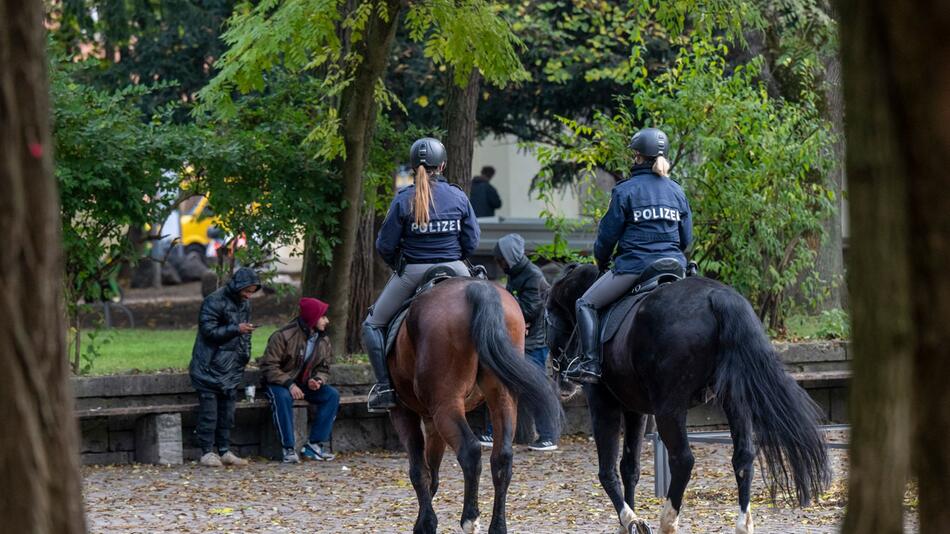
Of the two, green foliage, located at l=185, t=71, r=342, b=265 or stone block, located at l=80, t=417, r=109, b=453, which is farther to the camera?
green foliage, located at l=185, t=71, r=342, b=265

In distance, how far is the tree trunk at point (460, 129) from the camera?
58.3 ft

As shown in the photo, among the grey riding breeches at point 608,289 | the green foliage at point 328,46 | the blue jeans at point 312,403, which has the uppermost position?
the green foliage at point 328,46

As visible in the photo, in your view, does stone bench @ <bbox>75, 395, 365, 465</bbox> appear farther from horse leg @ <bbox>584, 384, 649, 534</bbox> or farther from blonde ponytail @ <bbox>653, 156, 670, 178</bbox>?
blonde ponytail @ <bbox>653, 156, 670, 178</bbox>

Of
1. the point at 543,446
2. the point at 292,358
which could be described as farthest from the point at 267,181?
the point at 543,446

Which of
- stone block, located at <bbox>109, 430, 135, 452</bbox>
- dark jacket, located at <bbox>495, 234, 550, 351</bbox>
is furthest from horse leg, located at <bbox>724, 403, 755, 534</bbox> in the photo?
stone block, located at <bbox>109, 430, 135, 452</bbox>

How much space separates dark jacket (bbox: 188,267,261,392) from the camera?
1463 centimetres

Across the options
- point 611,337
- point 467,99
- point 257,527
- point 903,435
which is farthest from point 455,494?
point 903,435

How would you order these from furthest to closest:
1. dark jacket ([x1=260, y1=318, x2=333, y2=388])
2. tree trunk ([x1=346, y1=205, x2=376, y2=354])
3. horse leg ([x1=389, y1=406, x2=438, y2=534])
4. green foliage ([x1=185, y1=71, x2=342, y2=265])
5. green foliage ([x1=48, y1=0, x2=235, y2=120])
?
green foliage ([x1=48, y1=0, x2=235, y2=120]) < tree trunk ([x1=346, y1=205, x2=376, y2=354]) < green foliage ([x1=185, y1=71, x2=342, y2=265]) < dark jacket ([x1=260, y1=318, x2=333, y2=388]) < horse leg ([x1=389, y1=406, x2=438, y2=534])

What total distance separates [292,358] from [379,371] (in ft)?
15.0

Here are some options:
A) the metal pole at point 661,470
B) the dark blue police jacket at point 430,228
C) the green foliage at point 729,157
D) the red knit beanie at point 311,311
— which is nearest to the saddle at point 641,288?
the dark blue police jacket at point 430,228

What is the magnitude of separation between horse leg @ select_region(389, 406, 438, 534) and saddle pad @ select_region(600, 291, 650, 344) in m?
1.37

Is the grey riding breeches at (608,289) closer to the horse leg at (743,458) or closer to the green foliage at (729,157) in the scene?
the horse leg at (743,458)

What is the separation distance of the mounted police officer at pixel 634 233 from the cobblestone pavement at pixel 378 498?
1.38m

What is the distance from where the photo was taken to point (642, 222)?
407 inches
